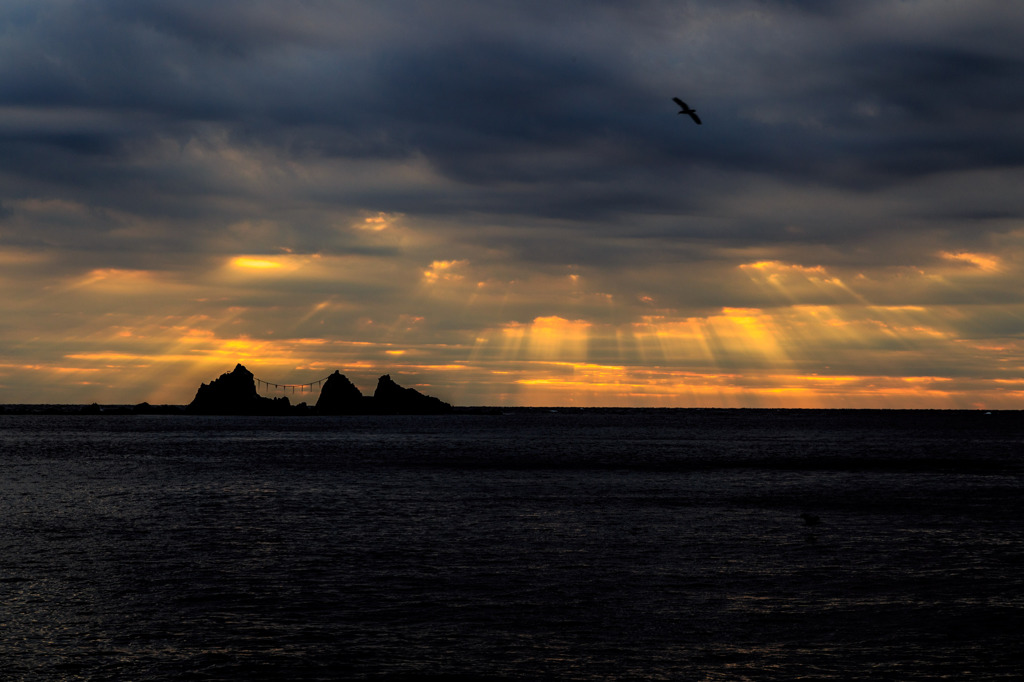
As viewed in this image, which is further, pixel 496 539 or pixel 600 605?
pixel 496 539

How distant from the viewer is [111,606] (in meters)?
27.8

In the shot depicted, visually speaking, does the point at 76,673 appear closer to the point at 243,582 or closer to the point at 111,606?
the point at 111,606

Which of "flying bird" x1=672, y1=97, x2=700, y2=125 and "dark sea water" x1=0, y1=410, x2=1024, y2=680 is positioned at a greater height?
"flying bird" x1=672, y1=97, x2=700, y2=125

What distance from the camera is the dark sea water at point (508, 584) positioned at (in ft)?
73.1

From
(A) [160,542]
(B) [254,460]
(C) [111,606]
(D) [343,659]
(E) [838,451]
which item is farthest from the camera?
(E) [838,451]

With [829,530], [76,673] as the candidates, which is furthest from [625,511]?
[76,673]

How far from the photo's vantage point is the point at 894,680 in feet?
68.5

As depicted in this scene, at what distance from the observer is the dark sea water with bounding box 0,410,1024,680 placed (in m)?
22.3

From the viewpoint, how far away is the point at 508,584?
30781mm

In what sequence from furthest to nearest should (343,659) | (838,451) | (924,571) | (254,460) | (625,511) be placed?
1. (838,451)
2. (254,460)
3. (625,511)
4. (924,571)
5. (343,659)

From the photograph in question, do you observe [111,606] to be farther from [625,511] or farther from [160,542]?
[625,511]

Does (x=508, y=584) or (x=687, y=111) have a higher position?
(x=687, y=111)

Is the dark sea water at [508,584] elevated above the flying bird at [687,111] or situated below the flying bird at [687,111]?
below

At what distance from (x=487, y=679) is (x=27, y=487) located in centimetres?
5965
